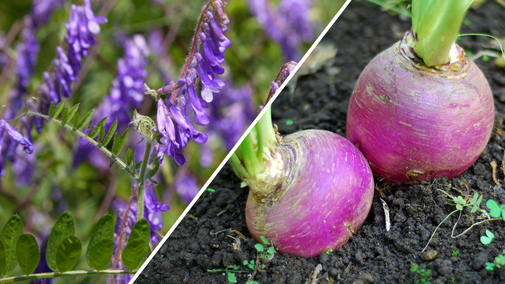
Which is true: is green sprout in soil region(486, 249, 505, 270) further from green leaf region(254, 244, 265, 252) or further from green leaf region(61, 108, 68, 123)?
green leaf region(61, 108, 68, 123)

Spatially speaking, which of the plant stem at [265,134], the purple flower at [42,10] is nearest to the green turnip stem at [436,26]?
the plant stem at [265,134]

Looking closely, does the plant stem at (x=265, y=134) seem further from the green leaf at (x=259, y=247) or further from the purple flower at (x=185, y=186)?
the purple flower at (x=185, y=186)

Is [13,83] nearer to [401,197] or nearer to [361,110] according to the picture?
[361,110]

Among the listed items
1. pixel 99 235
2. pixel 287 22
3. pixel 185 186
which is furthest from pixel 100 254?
pixel 287 22

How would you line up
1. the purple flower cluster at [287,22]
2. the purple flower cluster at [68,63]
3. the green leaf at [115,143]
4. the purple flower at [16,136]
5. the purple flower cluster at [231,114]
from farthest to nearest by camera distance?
the purple flower cluster at [287,22] < the purple flower cluster at [231,114] < the purple flower cluster at [68,63] < the purple flower at [16,136] < the green leaf at [115,143]

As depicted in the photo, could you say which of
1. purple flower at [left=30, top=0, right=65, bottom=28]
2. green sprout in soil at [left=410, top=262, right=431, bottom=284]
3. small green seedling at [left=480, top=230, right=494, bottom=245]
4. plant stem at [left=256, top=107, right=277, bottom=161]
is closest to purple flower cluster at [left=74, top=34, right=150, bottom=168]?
purple flower at [left=30, top=0, right=65, bottom=28]

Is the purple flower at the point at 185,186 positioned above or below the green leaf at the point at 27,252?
below

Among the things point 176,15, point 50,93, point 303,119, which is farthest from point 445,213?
point 176,15
